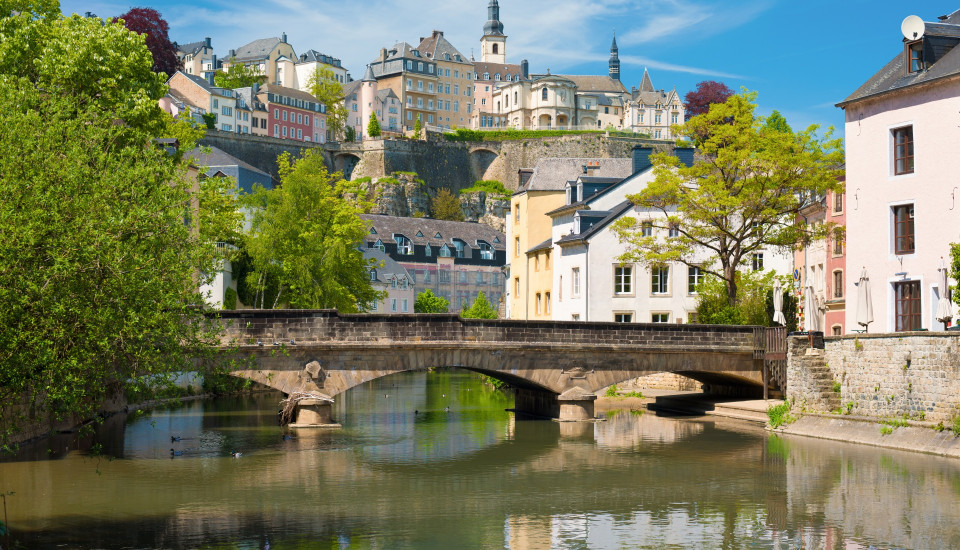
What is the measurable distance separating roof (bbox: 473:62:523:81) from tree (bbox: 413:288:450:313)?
78.3 m

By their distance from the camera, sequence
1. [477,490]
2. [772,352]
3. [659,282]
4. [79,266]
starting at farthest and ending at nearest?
[659,282] < [772,352] < [477,490] < [79,266]

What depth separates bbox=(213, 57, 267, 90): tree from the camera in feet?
446

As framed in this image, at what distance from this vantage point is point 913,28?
35250 mm

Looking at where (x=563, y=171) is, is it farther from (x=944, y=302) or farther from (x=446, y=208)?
(x=446, y=208)

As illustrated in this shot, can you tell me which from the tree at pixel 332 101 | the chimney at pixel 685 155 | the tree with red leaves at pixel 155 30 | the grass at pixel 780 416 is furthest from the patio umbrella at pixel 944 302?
the tree at pixel 332 101

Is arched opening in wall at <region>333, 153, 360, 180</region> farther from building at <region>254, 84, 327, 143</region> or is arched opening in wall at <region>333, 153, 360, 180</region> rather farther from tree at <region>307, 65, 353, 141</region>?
tree at <region>307, 65, 353, 141</region>

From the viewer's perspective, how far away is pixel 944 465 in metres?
26.1

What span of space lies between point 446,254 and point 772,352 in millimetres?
67415

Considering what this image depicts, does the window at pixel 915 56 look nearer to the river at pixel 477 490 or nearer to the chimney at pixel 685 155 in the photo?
the river at pixel 477 490

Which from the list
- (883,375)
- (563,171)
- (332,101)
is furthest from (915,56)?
(332,101)

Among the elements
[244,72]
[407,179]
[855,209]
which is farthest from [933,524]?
[244,72]

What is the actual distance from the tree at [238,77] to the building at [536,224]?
269 ft

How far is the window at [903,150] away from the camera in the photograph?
35.4m

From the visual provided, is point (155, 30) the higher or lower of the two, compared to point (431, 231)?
higher
